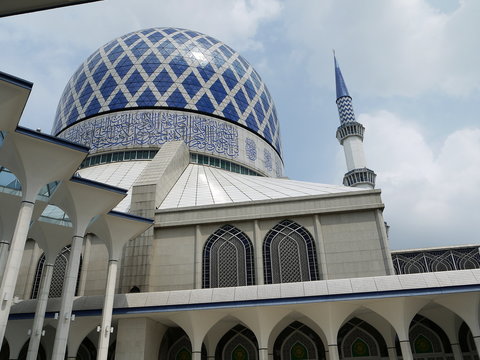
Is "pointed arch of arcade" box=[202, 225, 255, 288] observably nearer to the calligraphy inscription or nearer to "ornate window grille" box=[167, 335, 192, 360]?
"ornate window grille" box=[167, 335, 192, 360]

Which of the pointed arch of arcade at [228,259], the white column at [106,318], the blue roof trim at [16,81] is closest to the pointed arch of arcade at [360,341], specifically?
the pointed arch of arcade at [228,259]

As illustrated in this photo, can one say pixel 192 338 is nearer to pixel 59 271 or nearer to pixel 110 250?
pixel 110 250

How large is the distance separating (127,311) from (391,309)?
7.82m

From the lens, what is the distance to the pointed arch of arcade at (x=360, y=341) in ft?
43.6

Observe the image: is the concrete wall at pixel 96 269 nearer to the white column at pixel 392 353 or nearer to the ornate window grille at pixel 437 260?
the white column at pixel 392 353

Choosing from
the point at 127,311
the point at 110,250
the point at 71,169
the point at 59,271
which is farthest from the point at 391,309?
the point at 59,271

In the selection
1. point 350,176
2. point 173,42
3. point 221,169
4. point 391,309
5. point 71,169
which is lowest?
point 391,309

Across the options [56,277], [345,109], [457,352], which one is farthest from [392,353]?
[345,109]

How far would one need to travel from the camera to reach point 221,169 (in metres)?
22.9

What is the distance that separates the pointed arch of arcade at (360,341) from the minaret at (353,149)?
1806 centimetres

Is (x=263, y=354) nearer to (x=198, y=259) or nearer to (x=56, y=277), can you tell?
(x=198, y=259)

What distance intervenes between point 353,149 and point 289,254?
2060cm

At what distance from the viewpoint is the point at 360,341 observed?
13516 millimetres

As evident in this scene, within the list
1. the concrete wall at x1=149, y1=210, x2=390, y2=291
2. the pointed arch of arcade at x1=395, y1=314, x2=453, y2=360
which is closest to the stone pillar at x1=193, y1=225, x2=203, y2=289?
the concrete wall at x1=149, y1=210, x2=390, y2=291
